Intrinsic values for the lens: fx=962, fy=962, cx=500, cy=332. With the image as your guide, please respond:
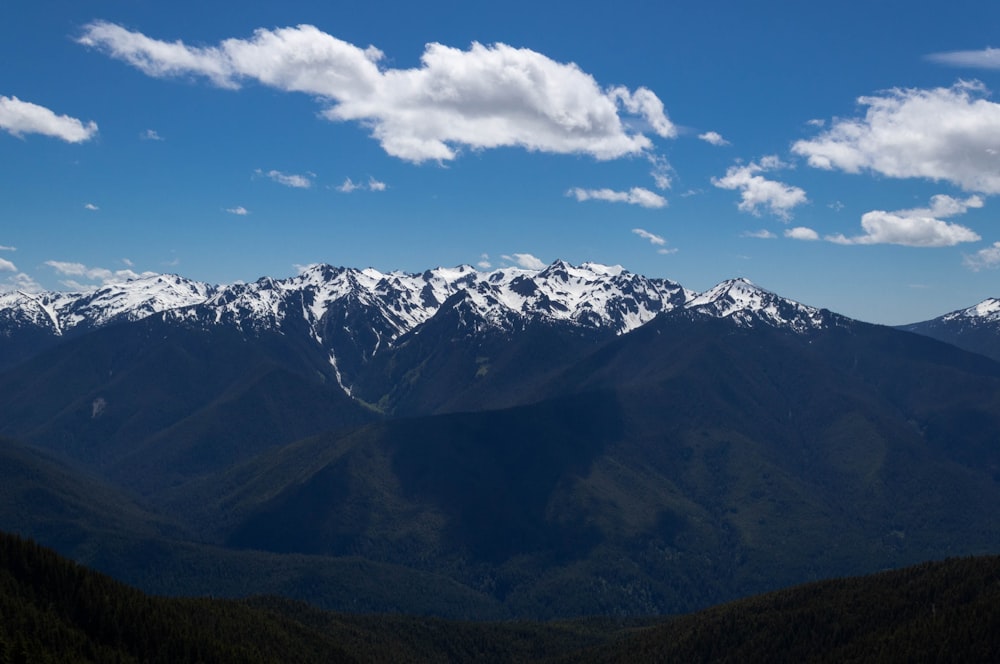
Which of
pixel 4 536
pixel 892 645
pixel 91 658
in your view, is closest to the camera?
pixel 91 658

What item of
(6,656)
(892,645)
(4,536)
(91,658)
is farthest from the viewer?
(892,645)

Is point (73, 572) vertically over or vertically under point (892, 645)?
over

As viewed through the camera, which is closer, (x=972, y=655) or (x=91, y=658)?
(x=91, y=658)

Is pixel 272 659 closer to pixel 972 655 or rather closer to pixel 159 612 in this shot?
pixel 159 612

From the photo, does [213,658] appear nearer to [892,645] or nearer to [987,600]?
[892,645]

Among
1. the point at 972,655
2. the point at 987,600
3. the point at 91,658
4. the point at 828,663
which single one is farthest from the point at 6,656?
the point at 987,600

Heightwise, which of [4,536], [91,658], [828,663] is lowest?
[828,663]

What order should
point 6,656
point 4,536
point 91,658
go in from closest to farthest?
point 6,656
point 91,658
point 4,536

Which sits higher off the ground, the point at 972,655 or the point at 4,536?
the point at 4,536

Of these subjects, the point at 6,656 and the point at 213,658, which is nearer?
the point at 6,656

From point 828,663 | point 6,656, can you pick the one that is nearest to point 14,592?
point 6,656
